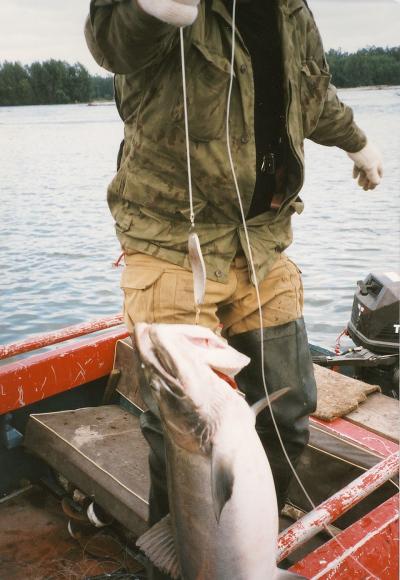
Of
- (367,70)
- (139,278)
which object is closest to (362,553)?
(139,278)

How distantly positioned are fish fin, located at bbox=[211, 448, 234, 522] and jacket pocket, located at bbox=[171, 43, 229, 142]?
1240 millimetres

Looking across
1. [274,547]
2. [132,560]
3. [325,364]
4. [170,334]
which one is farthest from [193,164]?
[325,364]

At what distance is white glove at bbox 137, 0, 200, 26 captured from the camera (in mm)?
1875

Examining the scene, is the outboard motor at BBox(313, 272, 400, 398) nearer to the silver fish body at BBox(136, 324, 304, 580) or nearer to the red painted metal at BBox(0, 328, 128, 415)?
the red painted metal at BBox(0, 328, 128, 415)

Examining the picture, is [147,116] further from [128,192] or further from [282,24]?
[282,24]

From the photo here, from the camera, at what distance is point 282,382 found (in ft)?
9.46

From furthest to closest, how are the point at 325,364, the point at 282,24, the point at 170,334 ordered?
the point at 325,364, the point at 282,24, the point at 170,334

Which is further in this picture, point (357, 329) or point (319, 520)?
point (357, 329)

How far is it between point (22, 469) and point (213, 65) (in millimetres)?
2867


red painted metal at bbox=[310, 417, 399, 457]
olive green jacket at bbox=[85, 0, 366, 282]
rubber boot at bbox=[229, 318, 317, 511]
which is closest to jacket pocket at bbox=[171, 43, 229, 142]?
olive green jacket at bbox=[85, 0, 366, 282]

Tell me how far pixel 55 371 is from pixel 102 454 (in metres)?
0.66

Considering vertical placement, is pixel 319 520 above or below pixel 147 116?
below

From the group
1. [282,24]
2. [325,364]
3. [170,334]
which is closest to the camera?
[170,334]

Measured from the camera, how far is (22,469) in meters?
4.26
